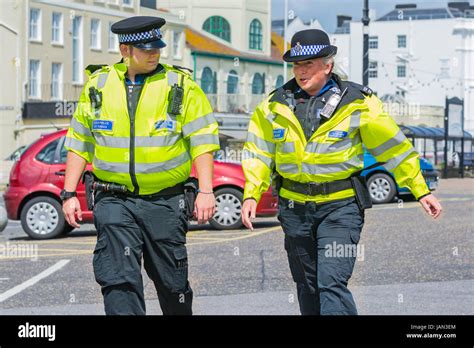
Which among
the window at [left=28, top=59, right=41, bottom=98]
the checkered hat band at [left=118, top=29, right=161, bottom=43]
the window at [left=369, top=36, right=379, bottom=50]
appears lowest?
the checkered hat band at [left=118, top=29, right=161, bottom=43]

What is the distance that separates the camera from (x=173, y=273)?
7375 millimetres

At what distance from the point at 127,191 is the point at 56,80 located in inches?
2090

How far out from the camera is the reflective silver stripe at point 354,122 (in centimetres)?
727

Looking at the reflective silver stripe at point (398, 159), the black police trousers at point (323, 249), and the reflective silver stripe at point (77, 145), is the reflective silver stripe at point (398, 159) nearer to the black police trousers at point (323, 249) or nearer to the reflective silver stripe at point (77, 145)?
the black police trousers at point (323, 249)

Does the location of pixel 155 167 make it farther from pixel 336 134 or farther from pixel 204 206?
pixel 336 134

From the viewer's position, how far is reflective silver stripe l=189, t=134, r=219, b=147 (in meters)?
7.27

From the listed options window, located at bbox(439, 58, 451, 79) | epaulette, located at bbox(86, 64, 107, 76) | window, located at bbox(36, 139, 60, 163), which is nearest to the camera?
epaulette, located at bbox(86, 64, 107, 76)

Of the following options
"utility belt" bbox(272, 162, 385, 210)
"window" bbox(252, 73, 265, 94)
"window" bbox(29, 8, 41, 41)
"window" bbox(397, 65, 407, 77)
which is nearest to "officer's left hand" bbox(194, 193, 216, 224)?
"utility belt" bbox(272, 162, 385, 210)

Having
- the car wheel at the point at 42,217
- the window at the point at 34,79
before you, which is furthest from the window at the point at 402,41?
the car wheel at the point at 42,217

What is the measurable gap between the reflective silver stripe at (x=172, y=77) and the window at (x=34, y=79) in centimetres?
5094

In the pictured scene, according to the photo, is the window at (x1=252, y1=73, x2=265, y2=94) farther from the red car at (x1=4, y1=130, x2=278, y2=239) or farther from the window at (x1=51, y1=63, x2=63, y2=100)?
the red car at (x1=4, y1=130, x2=278, y2=239)

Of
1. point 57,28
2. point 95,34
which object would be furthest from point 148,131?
point 95,34
